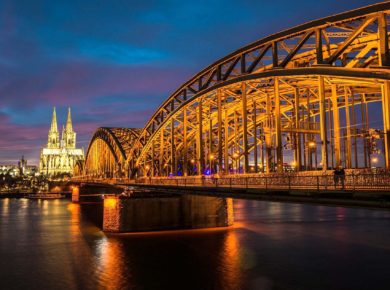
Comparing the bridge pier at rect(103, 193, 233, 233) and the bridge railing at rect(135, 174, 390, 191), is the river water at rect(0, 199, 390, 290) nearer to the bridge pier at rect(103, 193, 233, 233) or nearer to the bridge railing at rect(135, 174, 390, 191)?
the bridge pier at rect(103, 193, 233, 233)

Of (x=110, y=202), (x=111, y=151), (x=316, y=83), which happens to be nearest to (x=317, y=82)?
(x=316, y=83)

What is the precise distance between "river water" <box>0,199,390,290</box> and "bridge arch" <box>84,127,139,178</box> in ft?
147

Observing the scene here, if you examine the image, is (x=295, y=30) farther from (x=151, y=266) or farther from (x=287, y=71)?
(x=151, y=266)

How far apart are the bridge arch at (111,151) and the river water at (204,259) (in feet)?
147

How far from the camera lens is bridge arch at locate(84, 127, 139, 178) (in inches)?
3989

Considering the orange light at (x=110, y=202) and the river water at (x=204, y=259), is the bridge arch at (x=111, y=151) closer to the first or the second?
the orange light at (x=110, y=202)

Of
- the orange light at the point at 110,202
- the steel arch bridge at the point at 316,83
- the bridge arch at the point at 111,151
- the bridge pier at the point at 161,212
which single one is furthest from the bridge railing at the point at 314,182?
the bridge arch at the point at 111,151

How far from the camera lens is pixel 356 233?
1949 inches

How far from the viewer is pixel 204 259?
36.5 metres

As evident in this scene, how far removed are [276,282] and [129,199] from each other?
26.4m

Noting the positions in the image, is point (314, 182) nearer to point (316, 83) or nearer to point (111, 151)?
point (316, 83)

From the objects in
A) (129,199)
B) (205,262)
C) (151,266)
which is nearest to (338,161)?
(205,262)

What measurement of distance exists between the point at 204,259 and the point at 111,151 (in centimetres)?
7633

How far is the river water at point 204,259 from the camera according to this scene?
29406mm
